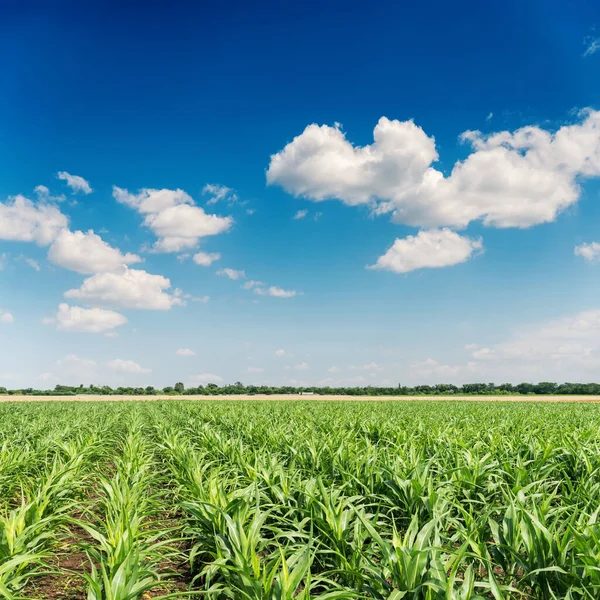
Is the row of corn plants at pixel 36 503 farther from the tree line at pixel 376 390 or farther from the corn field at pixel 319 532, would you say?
the tree line at pixel 376 390

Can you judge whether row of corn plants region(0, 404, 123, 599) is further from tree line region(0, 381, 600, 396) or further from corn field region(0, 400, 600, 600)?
tree line region(0, 381, 600, 396)

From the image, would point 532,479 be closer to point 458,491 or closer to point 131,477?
point 458,491

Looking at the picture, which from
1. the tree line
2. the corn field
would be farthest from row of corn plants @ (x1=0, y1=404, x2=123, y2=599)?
the tree line

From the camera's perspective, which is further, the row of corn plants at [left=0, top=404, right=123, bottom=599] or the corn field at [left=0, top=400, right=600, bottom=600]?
the row of corn plants at [left=0, top=404, right=123, bottom=599]

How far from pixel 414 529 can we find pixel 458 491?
255 centimetres

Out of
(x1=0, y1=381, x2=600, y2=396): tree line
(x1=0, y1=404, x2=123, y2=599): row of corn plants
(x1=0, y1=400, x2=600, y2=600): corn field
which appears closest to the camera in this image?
(x1=0, y1=400, x2=600, y2=600): corn field

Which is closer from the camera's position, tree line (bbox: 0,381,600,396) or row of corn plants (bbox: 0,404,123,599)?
row of corn plants (bbox: 0,404,123,599)

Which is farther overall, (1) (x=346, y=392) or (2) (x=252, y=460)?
(1) (x=346, y=392)

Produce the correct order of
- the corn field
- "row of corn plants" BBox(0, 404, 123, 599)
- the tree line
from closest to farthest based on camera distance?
1. the corn field
2. "row of corn plants" BBox(0, 404, 123, 599)
3. the tree line

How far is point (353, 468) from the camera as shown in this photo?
6746 millimetres

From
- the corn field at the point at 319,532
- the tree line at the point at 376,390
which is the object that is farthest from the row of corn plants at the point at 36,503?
the tree line at the point at 376,390

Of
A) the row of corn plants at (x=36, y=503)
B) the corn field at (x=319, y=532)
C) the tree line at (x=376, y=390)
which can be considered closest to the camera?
the corn field at (x=319, y=532)

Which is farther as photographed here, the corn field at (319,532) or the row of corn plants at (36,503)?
the row of corn plants at (36,503)

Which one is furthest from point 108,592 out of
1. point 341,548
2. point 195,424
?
point 195,424
